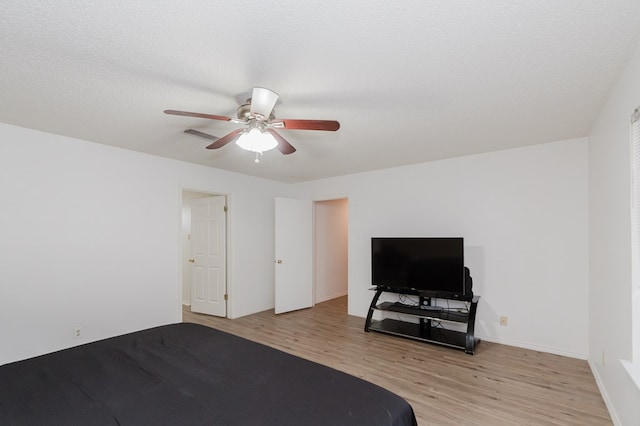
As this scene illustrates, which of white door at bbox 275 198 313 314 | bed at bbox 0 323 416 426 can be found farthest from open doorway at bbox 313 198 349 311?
→ bed at bbox 0 323 416 426

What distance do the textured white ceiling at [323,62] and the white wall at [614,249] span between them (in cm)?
20

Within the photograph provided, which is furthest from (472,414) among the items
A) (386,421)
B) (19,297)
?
(19,297)

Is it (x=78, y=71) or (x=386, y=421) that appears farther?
(x=78, y=71)

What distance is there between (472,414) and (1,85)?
4.09 m

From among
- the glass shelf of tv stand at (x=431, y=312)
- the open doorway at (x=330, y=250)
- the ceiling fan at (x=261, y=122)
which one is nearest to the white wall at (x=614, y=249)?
the glass shelf of tv stand at (x=431, y=312)

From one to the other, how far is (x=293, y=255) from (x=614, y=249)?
13.4 feet

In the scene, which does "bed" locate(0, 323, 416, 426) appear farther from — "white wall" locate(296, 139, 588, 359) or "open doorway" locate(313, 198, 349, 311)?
"open doorway" locate(313, 198, 349, 311)

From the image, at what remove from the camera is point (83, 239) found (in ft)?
10.6

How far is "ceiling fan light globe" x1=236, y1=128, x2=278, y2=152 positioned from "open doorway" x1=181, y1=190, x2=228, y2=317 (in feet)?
9.12

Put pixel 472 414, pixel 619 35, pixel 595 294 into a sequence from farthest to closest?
pixel 595 294, pixel 472 414, pixel 619 35

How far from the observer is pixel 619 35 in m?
1.55

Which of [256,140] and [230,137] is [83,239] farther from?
[256,140]

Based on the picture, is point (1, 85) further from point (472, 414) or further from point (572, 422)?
point (572, 422)

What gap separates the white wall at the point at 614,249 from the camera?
6.03ft
